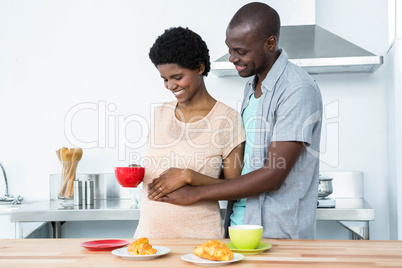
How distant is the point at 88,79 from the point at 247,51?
1.91 meters

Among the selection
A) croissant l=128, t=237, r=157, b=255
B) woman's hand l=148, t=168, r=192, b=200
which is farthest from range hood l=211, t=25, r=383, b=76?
croissant l=128, t=237, r=157, b=255

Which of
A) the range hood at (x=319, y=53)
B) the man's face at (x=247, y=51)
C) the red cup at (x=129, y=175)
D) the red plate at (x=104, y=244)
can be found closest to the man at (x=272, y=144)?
the man's face at (x=247, y=51)

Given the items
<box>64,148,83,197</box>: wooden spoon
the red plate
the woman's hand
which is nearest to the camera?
the red plate

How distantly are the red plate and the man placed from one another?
27cm

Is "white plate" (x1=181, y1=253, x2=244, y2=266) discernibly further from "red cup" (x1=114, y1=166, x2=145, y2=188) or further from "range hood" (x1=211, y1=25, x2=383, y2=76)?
"range hood" (x1=211, y1=25, x2=383, y2=76)

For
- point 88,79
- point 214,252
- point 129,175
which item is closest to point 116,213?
point 88,79

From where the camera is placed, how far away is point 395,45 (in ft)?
9.37

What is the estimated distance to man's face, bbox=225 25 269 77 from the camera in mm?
1776

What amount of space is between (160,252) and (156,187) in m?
0.38

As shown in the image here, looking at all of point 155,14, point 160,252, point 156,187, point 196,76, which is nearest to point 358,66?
point 155,14

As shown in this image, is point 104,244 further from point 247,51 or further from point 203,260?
point 247,51

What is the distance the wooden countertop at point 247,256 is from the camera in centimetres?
119

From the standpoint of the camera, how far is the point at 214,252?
1.18 metres

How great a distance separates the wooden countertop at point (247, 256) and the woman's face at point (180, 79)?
0.49 metres
